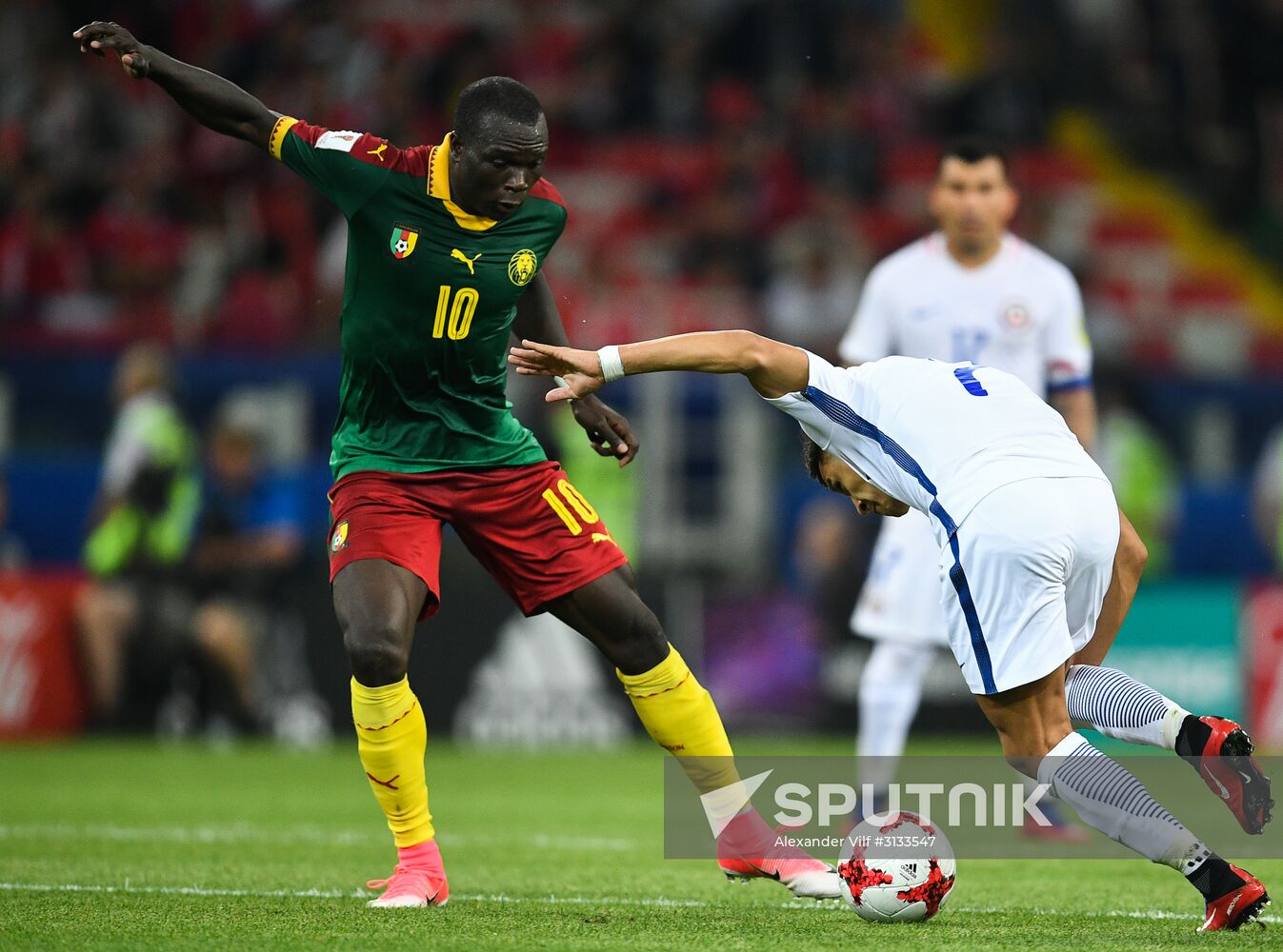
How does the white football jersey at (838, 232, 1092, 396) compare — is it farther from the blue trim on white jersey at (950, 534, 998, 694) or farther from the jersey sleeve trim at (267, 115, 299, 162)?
the jersey sleeve trim at (267, 115, 299, 162)

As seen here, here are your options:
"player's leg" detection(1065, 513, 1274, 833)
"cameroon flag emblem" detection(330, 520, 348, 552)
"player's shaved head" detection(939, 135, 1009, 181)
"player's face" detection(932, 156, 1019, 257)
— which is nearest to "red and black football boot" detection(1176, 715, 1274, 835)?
"player's leg" detection(1065, 513, 1274, 833)

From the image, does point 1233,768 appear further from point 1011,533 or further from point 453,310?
point 453,310

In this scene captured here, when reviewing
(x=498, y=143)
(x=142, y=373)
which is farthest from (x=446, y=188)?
(x=142, y=373)

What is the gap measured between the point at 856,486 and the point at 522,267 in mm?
1241

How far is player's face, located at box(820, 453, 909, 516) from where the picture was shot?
5.45 metres

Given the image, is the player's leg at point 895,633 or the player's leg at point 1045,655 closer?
the player's leg at point 1045,655

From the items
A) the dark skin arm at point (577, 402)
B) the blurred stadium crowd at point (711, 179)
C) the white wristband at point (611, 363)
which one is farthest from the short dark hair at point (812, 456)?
the blurred stadium crowd at point (711, 179)

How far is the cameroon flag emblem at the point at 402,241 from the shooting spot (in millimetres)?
5672

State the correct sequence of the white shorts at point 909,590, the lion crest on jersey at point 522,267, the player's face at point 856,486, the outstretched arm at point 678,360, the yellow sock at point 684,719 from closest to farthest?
the outstretched arm at point 678,360 < the player's face at point 856,486 < the lion crest on jersey at point 522,267 < the yellow sock at point 684,719 < the white shorts at point 909,590

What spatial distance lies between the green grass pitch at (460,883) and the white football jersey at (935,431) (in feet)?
3.95

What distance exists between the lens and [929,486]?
514 centimetres

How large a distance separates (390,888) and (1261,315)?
49.3ft

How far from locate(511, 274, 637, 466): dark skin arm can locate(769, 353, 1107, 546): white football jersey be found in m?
0.70

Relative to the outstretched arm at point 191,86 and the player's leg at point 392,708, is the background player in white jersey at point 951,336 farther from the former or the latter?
the outstretched arm at point 191,86
